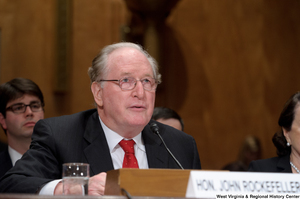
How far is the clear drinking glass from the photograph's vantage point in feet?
5.45

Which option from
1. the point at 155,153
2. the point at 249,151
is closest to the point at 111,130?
the point at 155,153

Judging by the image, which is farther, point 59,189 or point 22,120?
point 22,120

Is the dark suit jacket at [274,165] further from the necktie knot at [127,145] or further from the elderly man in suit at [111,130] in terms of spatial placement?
the necktie knot at [127,145]

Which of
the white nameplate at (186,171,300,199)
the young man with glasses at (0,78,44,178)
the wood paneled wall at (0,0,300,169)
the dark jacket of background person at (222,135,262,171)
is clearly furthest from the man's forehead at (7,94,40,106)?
the dark jacket of background person at (222,135,262,171)

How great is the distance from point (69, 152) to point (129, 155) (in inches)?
14.2

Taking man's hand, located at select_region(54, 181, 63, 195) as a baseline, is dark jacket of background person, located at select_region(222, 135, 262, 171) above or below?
below

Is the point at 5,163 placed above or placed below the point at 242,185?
below

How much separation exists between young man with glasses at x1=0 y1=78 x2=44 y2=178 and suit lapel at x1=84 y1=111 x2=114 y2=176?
3.52 feet

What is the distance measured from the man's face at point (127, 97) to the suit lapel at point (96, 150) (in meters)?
0.09

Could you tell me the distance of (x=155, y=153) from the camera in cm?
250

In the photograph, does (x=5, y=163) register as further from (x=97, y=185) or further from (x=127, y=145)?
(x=97, y=185)

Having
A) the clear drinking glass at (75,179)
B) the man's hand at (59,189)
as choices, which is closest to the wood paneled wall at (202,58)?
the man's hand at (59,189)

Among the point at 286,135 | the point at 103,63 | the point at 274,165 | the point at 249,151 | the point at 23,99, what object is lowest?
the point at 249,151

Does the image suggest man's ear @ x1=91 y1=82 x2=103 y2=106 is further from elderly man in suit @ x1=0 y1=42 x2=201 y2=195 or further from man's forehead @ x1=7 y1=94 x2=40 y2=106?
man's forehead @ x1=7 y1=94 x2=40 y2=106
